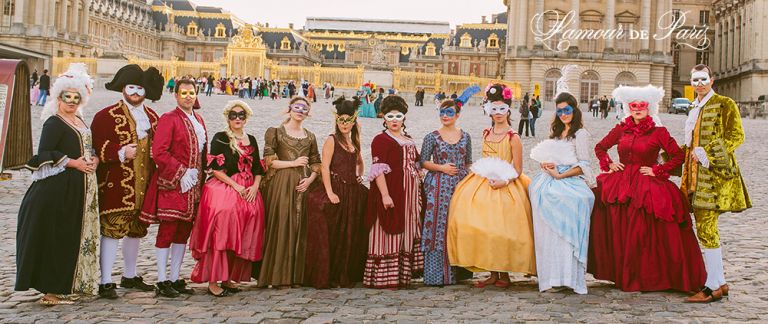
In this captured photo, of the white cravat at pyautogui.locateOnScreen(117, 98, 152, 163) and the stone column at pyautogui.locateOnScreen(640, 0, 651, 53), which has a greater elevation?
the stone column at pyautogui.locateOnScreen(640, 0, 651, 53)

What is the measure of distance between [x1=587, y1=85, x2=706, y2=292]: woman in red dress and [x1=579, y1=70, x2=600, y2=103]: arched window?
4823 cm

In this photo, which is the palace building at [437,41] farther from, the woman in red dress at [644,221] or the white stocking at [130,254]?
the white stocking at [130,254]

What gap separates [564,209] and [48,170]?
4306 millimetres

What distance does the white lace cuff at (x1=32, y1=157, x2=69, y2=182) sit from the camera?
5.95m

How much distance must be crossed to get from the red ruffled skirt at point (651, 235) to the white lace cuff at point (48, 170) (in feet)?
15.1

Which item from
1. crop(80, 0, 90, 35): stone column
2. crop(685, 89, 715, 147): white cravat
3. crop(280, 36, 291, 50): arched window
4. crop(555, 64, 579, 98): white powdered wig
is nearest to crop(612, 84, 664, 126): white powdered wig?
crop(685, 89, 715, 147): white cravat

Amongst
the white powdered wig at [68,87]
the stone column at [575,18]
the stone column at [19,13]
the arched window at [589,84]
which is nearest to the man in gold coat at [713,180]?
the white powdered wig at [68,87]

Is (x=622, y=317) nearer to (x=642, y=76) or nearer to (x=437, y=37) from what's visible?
(x=642, y=76)

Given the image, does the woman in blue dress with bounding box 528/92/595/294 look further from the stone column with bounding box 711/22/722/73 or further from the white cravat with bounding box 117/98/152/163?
the stone column with bounding box 711/22/722/73

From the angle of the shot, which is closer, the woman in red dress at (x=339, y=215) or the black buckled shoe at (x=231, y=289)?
the black buckled shoe at (x=231, y=289)

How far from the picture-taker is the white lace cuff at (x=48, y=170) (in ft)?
19.5

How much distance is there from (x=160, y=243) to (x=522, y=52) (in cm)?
4950

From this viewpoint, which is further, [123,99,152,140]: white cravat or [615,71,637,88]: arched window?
[615,71,637,88]: arched window

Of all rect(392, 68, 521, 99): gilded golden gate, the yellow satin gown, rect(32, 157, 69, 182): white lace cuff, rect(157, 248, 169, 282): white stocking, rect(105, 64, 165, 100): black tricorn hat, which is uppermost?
rect(392, 68, 521, 99): gilded golden gate
